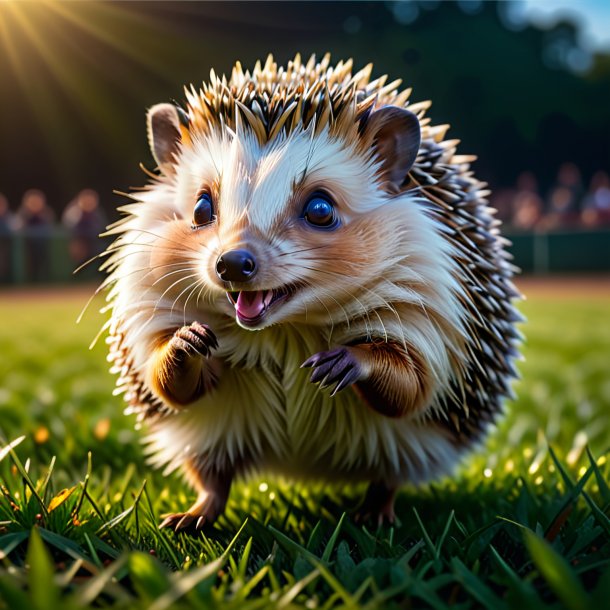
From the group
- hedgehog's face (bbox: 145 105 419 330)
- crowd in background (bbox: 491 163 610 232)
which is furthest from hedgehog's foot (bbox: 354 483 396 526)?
crowd in background (bbox: 491 163 610 232)

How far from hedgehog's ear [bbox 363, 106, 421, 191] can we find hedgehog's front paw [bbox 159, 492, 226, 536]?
1.23m

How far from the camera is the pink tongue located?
7.45 feet

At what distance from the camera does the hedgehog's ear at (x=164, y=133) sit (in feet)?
9.22

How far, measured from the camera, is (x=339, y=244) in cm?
242

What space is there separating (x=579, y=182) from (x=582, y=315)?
23665 millimetres

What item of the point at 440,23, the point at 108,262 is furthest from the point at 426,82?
the point at 108,262

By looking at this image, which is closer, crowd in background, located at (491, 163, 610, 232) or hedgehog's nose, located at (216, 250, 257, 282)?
hedgehog's nose, located at (216, 250, 257, 282)

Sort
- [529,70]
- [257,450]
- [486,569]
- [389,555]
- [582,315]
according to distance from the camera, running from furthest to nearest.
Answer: [529,70], [582,315], [257,450], [389,555], [486,569]

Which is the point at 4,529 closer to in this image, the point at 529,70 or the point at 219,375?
the point at 219,375

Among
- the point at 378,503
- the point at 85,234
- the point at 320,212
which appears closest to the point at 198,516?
the point at 378,503

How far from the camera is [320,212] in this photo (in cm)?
243

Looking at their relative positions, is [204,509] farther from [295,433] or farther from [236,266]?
[236,266]

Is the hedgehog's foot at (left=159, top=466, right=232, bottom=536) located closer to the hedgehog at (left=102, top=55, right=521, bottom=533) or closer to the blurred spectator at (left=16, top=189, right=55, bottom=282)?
the hedgehog at (left=102, top=55, right=521, bottom=533)

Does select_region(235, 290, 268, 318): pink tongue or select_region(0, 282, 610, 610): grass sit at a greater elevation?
select_region(235, 290, 268, 318): pink tongue
